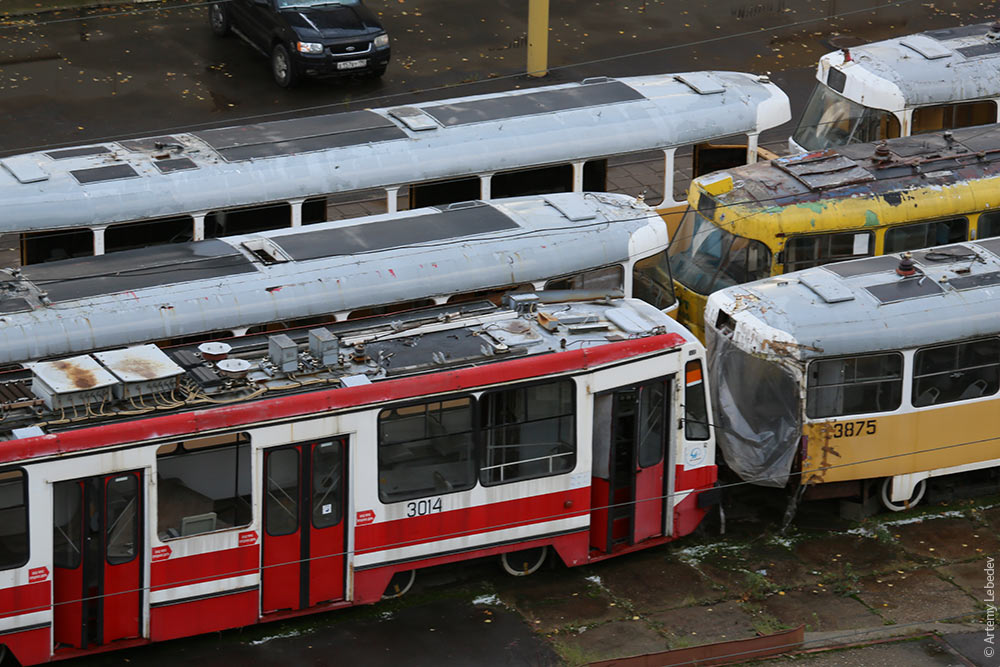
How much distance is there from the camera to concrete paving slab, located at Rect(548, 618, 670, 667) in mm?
14898

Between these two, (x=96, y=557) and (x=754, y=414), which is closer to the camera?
(x=96, y=557)

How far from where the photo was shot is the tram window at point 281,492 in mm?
14438

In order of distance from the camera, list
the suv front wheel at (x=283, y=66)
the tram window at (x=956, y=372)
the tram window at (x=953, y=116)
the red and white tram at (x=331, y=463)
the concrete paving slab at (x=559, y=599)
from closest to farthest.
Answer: the red and white tram at (x=331, y=463), the concrete paving slab at (x=559, y=599), the tram window at (x=956, y=372), the tram window at (x=953, y=116), the suv front wheel at (x=283, y=66)

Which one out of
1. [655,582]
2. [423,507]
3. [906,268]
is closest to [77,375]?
[423,507]

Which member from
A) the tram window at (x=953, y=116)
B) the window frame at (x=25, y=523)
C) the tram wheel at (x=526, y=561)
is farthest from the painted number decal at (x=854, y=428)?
the window frame at (x=25, y=523)

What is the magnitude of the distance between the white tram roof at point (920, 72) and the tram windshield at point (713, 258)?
13.3ft

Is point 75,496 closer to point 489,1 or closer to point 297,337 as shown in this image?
point 297,337

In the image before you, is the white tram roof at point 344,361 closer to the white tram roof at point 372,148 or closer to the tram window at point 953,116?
the white tram roof at point 372,148

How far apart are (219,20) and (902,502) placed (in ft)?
57.6

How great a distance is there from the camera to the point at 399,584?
1576 centimetres

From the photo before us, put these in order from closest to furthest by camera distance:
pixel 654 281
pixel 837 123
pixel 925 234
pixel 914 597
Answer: pixel 914 597 → pixel 654 281 → pixel 925 234 → pixel 837 123

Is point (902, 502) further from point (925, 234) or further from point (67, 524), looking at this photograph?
point (67, 524)

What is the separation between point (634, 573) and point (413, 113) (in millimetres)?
6571

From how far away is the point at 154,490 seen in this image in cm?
1389
